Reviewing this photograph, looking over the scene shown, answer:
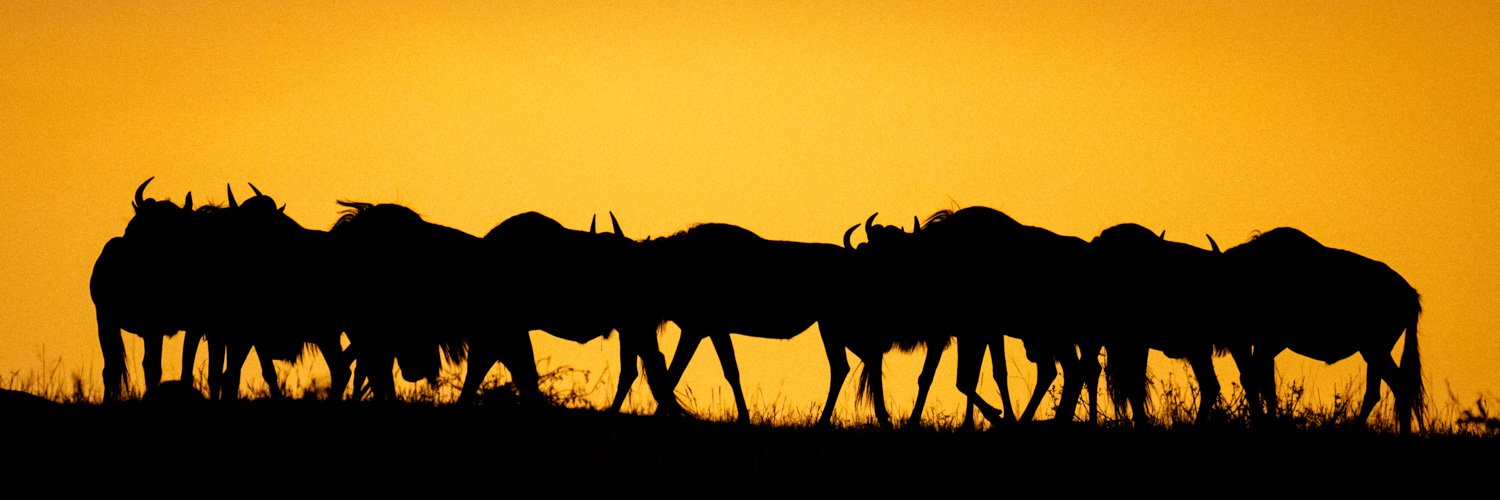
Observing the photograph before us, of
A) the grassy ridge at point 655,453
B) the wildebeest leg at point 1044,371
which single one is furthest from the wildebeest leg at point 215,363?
the wildebeest leg at point 1044,371

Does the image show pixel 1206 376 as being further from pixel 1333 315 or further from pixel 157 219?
pixel 157 219

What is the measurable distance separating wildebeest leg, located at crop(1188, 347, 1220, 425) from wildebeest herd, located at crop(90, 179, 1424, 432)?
0.02m

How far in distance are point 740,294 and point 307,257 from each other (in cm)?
378

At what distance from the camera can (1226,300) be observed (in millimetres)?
14336

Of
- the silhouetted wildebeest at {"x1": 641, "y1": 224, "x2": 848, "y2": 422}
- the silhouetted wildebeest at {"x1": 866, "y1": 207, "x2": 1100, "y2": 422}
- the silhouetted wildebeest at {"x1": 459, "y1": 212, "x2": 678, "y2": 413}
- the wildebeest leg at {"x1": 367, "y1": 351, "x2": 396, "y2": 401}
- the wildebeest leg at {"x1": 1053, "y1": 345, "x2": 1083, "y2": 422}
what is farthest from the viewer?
the silhouetted wildebeest at {"x1": 641, "y1": 224, "x2": 848, "y2": 422}

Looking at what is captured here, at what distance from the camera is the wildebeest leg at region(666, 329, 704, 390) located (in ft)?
47.6

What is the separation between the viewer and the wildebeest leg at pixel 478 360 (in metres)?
13.9

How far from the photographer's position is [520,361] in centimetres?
1404

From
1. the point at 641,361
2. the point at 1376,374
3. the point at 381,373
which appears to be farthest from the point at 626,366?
the point at 1376,374

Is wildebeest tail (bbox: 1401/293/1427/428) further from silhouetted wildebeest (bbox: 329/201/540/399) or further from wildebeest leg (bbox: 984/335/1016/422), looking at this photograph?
silhouetted wildebeest (bbox: 329/201/540/399)

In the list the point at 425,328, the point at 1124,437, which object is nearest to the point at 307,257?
the point at 425,328

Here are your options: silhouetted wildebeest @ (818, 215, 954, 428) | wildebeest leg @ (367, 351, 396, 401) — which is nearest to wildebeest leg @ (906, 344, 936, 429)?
silhouetted wildebeest @ (818, 215, 954, 428)

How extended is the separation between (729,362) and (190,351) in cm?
455

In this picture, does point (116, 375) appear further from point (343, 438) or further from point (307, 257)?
point (343, 438)
